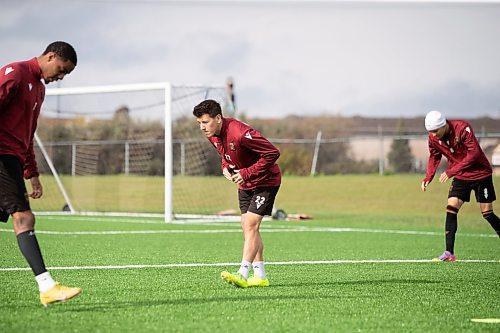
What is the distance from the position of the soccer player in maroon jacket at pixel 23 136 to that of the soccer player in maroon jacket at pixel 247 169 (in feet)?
5.60

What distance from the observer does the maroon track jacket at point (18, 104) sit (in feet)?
22.0

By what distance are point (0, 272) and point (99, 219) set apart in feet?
40.4

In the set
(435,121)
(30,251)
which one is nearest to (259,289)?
(30,251)

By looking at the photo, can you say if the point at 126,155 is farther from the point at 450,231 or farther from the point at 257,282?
the point at 257,282

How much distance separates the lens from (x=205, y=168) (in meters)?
24.5

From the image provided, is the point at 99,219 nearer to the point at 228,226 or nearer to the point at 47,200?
the point at 228,226

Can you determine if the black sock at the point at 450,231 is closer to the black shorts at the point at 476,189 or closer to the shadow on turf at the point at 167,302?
the black shorts at the point at 476,189

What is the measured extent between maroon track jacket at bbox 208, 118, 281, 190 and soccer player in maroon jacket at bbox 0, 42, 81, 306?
6.33 feet

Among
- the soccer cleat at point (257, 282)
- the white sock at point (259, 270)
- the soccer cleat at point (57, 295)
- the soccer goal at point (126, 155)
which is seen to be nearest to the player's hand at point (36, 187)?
the soccer cleat at point (57, 295)

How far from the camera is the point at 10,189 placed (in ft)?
22.1

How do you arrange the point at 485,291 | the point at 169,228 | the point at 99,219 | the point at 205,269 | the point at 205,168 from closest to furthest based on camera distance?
the point at 485,291
the point at 205,269
the point at 169,228
the point at 99,219
the point at 205,168

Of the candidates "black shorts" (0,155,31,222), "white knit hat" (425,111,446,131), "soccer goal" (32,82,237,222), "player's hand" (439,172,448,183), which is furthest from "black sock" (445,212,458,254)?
"soccer goal" (32,82,237,222)

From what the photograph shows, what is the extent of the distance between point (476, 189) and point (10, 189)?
734 cm

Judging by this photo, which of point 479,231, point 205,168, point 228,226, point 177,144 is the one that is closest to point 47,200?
point 177,144
